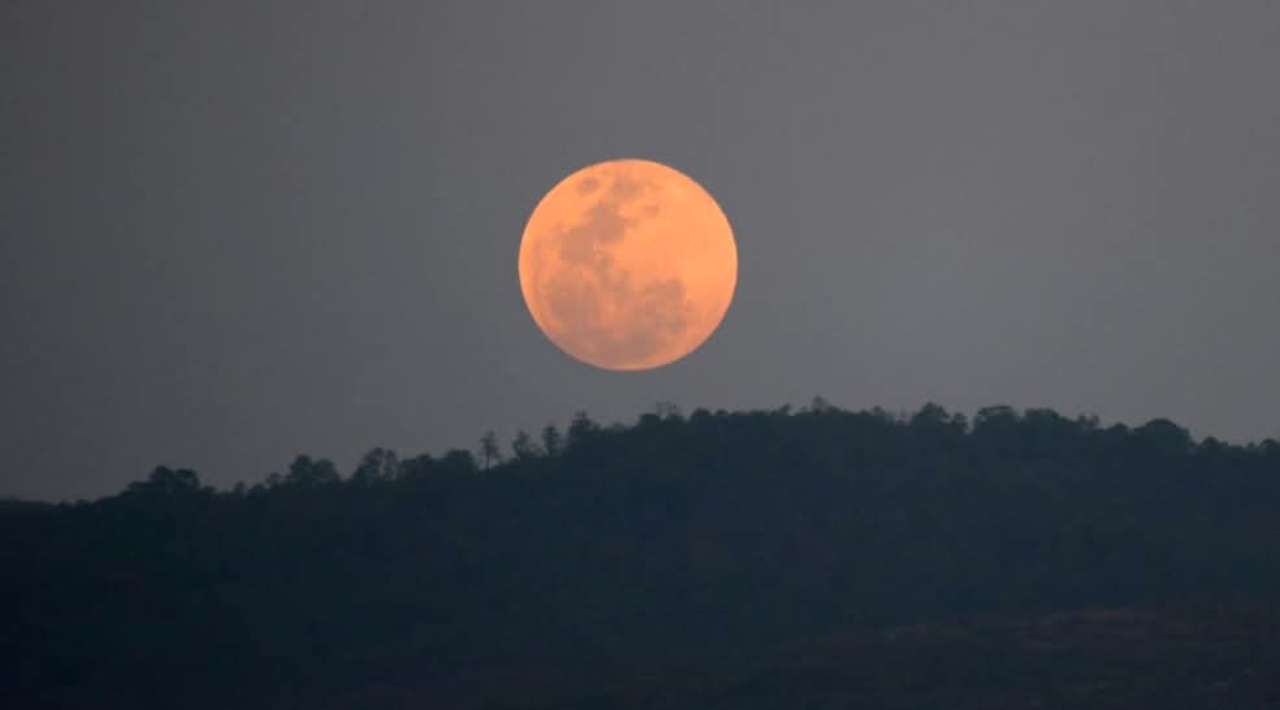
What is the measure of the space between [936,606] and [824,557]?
5642 millimetres

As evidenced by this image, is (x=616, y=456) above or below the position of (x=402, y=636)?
above

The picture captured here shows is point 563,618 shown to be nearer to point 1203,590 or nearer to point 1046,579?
point 1046,579

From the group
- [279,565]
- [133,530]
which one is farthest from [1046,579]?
[133,530]

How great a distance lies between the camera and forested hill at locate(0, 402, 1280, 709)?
8700 centimetres

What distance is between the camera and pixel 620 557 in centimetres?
9425

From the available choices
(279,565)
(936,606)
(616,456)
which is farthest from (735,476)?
(279,565)

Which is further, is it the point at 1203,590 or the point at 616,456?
the point at 616,456

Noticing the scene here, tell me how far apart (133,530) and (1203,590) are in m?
47.9

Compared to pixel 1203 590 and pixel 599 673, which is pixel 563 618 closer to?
pixel 599 673

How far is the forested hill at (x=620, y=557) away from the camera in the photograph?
87000 millimetres

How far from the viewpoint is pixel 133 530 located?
321 feet

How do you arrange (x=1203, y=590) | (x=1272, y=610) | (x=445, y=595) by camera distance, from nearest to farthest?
(x=1272, y=610), (x=1203, y=590), (x=445, y=595)

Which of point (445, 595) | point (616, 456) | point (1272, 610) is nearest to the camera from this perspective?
point (1272, 610)

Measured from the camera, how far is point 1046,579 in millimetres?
88625
